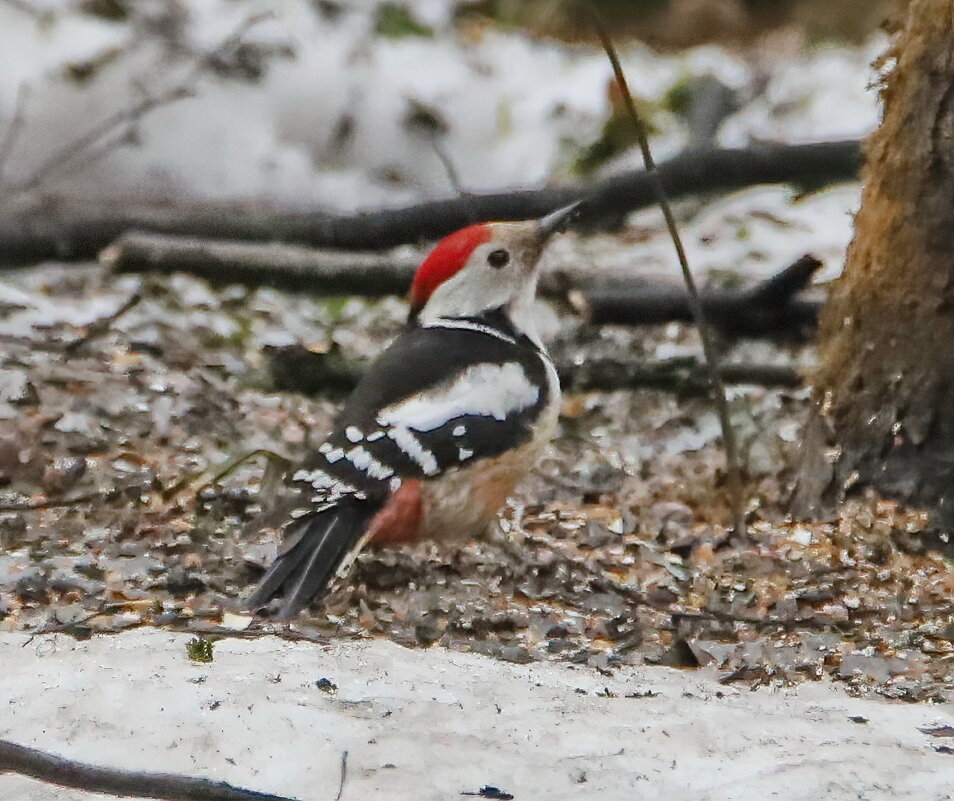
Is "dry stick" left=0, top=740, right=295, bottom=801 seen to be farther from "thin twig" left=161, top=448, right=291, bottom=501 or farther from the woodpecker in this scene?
"thin twig" left=161, top=448, right=291, bottom=501

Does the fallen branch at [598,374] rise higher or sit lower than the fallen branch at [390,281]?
lower

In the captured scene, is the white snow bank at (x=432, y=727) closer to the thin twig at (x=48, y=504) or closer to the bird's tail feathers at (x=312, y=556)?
the bird's tail feathers at (x=312, y=556)

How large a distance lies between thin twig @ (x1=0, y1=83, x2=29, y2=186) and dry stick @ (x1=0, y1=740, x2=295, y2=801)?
198 inches

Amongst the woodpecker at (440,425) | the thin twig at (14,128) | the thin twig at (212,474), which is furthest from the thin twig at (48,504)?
the thin twig at (14,128)

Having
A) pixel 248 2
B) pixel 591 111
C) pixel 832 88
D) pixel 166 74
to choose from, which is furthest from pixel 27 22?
pixel 832 88

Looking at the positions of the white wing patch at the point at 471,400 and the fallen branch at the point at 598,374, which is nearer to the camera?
the white wing patch at the point at 471,400

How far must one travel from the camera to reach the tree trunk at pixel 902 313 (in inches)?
140

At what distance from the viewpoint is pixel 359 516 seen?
329cm

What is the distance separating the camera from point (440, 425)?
3467mm

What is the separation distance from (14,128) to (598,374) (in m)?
3.11

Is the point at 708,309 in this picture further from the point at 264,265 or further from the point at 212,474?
the point at 212,474

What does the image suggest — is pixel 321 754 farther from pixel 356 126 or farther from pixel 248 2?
pixel 248 2

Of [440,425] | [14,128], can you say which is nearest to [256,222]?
[14,128]

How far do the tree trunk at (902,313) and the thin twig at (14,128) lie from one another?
416cm
